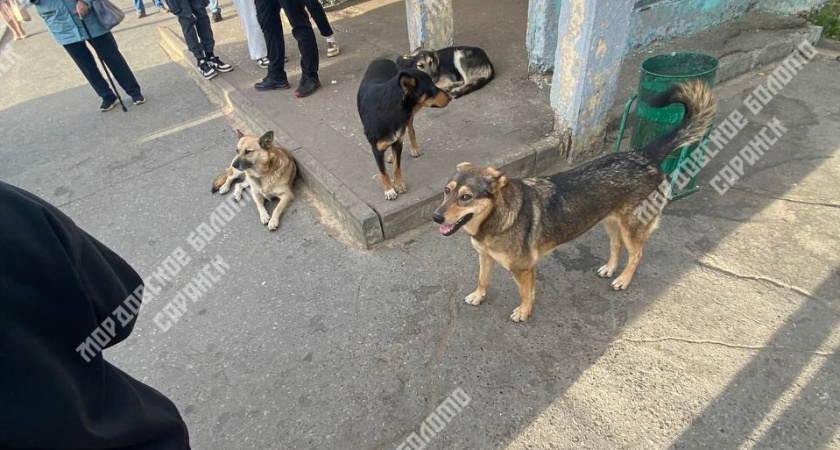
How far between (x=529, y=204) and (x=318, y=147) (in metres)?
2.87

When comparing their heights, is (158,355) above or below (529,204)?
below

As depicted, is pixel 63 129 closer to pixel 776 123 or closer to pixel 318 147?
pixel 318 147

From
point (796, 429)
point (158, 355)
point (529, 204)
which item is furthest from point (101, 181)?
point (796, 429)

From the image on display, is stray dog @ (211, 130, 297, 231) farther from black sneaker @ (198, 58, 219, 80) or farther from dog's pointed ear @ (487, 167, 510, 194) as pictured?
black sneaker @ (198, 58, 219, 80)

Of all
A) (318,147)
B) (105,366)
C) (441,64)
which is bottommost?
(318,147)

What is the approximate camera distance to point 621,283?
332 cm

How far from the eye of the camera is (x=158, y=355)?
3297 mm

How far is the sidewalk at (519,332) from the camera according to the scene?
2.58m

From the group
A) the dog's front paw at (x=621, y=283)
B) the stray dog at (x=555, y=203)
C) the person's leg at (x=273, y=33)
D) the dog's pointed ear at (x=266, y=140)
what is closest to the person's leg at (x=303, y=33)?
the person's leg at (x=273, y=33)

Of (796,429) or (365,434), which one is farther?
(365,434)

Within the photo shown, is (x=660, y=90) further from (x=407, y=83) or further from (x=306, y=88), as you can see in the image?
(x=306, y=88)

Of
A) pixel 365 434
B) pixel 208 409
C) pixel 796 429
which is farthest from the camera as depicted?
pixel 208 409

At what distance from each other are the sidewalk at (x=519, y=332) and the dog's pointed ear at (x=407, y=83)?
4.12 feet

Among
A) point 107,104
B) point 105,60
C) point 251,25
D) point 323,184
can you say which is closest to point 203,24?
point 251,25
